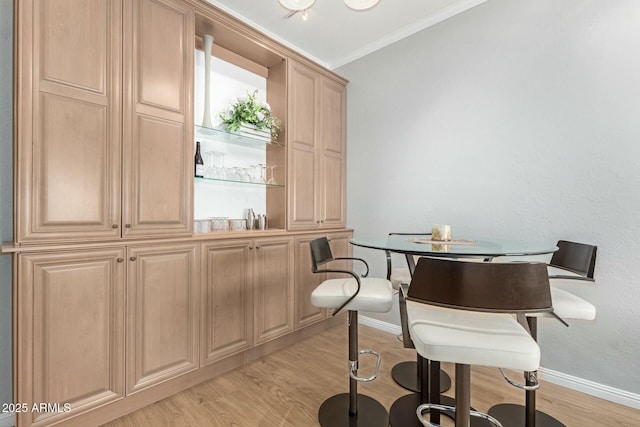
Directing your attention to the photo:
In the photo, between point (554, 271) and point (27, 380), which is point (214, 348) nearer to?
point (27, 380)

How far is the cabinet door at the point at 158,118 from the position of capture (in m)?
1.73

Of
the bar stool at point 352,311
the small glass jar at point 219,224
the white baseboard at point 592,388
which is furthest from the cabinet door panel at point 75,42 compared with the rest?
the white baseboard at point 592,388

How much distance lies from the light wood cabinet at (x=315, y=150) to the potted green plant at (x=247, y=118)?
0.84 ft

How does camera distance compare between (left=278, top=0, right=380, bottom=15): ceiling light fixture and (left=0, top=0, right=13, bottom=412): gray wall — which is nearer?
(left=0, top=0, right=13, bottom=412): gray wall

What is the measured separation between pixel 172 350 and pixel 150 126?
1414mm

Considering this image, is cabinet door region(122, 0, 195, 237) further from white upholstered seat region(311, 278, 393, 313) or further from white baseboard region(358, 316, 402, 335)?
white baseboard region(358, 316, 402, 335)

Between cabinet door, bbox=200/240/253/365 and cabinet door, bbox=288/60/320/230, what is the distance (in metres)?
0.65

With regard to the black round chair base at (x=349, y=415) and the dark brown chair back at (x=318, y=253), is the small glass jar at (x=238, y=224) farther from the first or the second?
the black round chair base at (x=349, y=415)

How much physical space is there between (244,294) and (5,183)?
1523 millimetres

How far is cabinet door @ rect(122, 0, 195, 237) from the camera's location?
1728 millimetres

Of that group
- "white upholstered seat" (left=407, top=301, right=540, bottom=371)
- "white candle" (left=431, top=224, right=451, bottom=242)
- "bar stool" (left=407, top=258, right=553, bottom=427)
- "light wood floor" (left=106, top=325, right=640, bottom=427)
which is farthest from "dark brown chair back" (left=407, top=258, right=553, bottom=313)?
"light wood floor" (left=106, top=325, right=640, bottom=427)

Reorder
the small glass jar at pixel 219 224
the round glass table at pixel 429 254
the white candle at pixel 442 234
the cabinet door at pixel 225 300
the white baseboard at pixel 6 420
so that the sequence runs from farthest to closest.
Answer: the small glass jar at pixel 219 224, the cabinet door at pixel 225 300, the white candle at pixel 442 234, the white baseboard at pixel 6 420, the round glass table at pixel 429 254

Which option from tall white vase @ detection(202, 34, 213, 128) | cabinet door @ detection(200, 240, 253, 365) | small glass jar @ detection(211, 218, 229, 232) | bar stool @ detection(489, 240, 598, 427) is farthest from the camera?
small glass jar @ detection(211, 218, 229, 232)

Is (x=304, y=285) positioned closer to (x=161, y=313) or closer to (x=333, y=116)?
(x=161, y=313)
